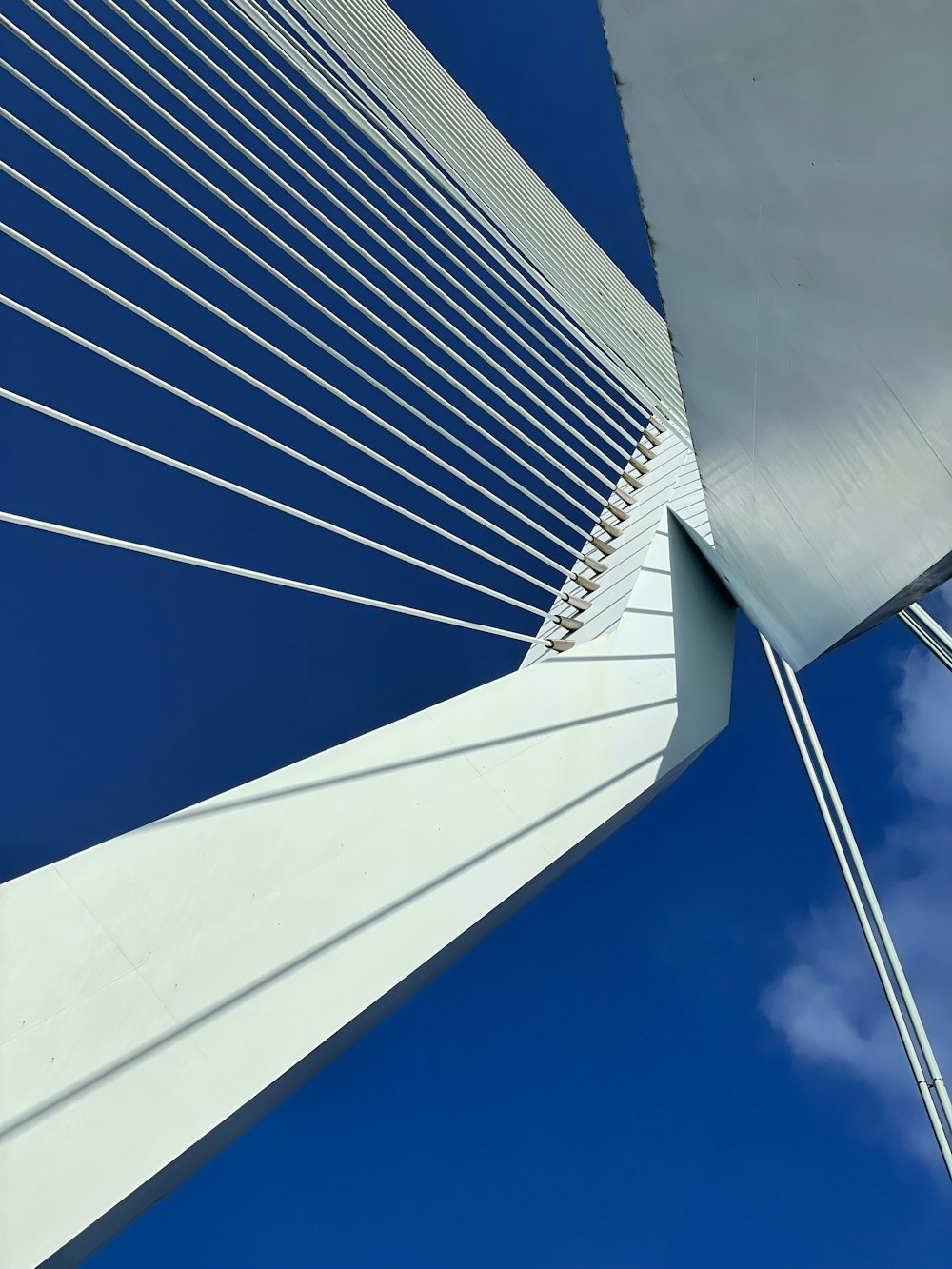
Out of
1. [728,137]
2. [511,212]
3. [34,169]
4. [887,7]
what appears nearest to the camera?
→ [887,7]

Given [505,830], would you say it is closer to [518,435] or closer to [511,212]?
[518,435]

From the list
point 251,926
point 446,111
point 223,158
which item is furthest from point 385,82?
point 251,926

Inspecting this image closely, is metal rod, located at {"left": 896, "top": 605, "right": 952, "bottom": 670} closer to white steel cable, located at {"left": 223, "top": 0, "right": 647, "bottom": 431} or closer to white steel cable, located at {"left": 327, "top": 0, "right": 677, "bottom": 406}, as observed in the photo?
white steel cable, located at {"left": 223, "top": 0, "right": 647, "bottom": 431}

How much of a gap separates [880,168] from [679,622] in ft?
10.8

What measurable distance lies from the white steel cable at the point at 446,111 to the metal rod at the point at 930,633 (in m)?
3.74

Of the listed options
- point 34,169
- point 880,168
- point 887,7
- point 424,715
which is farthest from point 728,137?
point 34,169

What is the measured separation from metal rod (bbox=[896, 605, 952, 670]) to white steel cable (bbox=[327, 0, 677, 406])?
3.74m

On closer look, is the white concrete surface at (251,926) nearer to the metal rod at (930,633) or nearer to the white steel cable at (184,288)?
the white steel cable at (184,288)

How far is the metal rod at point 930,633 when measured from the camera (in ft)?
12.2

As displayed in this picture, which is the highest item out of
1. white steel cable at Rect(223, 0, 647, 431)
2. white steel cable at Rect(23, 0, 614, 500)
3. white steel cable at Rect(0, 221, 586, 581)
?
white steel cable at Rect(223, 0, 647, 431)

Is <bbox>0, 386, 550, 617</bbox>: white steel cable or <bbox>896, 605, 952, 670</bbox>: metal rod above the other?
<bbox>896, 605, 952, 670</bbox>: metal rod

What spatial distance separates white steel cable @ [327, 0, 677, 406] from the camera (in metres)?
6.20

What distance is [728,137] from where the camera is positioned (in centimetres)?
150

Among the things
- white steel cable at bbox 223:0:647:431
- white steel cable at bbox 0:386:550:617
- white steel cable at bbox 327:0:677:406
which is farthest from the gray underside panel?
white steel cable at bbox 327:0:677:406
